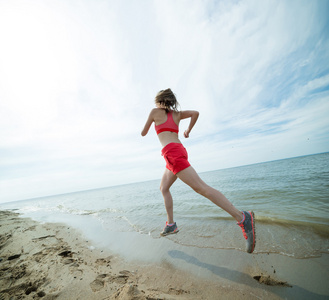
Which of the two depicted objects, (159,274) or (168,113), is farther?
(168,113)

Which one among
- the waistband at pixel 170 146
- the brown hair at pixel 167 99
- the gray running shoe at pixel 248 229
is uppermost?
the brown hair at pixel 167 99

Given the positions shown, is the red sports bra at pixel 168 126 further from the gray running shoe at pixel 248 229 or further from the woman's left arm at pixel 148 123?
the gray running shoe at pixel 248 229

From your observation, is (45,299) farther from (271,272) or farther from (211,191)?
(271,272)

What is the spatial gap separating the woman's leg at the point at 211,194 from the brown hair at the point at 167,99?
42.6 inches

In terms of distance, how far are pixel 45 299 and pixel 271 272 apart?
274 centimetres

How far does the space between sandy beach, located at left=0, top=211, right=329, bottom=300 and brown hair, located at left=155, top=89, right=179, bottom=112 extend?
2.42m

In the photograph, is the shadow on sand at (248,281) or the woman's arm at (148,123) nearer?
the shadow on sand at (248,281)

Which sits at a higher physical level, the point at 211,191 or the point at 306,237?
the point at 211,191

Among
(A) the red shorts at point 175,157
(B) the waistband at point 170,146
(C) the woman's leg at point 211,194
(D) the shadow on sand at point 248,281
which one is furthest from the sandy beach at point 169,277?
(B) the waistband at point 170,146

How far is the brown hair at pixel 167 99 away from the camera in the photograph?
8.13 feet

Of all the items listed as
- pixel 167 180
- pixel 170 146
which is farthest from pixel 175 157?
pixel 167 180

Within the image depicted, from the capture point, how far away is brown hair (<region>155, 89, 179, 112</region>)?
97.6 inches

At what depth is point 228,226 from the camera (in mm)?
3791

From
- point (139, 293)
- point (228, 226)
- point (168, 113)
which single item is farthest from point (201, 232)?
point (168, 113)
